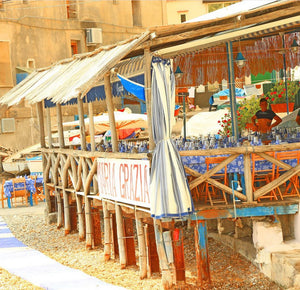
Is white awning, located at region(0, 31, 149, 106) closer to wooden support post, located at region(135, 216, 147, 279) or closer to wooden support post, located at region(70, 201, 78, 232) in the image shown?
wooden support post, located at region(135, 216, 147, 279)

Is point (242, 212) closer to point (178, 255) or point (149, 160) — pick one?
point (178, 255)

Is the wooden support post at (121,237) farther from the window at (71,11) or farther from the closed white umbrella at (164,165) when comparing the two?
the window at (71,11)

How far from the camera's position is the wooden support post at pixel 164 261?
10.4 meters

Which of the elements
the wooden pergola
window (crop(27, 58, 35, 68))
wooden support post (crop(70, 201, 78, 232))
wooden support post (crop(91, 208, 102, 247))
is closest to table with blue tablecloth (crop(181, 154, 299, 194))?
the wooden pergola

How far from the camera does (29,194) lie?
72.2 feet

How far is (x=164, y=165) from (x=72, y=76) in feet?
12.8

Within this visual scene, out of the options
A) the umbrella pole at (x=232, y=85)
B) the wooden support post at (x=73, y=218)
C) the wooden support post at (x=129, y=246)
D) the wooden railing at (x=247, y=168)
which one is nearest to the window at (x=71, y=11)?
the wooden support post at (x=73, y=218)

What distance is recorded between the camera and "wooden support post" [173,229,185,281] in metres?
A: 10.5

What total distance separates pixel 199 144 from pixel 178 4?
4460 cm

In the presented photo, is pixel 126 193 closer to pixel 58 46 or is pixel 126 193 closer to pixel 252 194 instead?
pixel 252 194

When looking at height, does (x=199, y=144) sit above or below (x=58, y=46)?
below

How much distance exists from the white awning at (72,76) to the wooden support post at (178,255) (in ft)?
8.55

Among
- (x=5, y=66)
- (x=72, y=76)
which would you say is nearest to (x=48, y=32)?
(x=5, y=66)

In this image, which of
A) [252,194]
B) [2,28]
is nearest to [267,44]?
[252,194]
